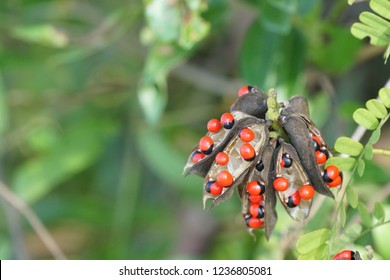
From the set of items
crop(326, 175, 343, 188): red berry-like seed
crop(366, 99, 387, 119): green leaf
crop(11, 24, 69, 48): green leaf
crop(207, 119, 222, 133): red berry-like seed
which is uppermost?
crop(366, 99, 387, 119): green leaf

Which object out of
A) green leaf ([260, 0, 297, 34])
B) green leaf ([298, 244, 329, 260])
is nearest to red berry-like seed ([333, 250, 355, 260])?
green leaf ([298, 244, 329, 260])

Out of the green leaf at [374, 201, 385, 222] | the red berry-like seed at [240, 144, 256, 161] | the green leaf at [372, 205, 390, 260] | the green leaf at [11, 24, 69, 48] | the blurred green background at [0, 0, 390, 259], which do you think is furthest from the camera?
the blurred green background at [0, 0, 390, 259]

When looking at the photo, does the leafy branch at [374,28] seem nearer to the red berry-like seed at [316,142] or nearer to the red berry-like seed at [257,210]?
the red berry-like seed at [316,142]

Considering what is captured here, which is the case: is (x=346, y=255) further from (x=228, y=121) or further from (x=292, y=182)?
(x=228, y=121)

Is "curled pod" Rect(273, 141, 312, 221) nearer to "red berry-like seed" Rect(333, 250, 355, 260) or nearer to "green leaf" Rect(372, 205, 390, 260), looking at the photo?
"red berry-like seed" Rect(333, 250, 355, 260)

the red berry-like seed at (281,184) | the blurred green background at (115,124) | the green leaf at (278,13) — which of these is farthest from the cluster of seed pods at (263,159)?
the blurred green background at (115,124)
